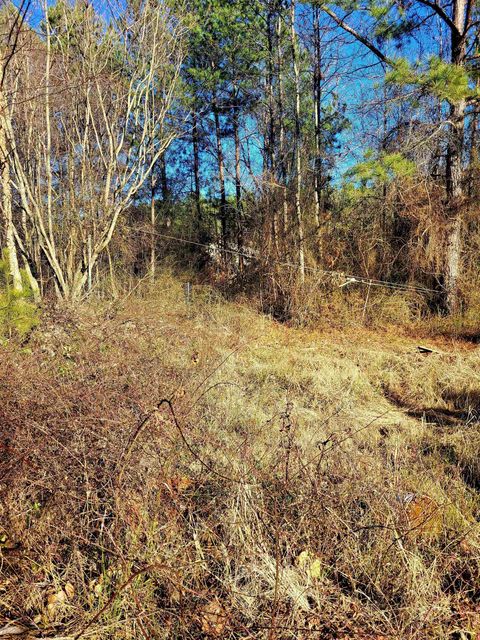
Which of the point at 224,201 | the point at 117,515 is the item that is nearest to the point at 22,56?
the point at 117,515

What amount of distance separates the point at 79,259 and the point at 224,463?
5638 millimetres

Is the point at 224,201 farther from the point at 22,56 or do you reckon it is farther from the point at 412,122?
the point at 22,56

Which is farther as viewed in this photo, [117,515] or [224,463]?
[224,463]

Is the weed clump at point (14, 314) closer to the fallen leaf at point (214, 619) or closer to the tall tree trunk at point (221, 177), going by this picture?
the fallen leaf at point (214, 619)

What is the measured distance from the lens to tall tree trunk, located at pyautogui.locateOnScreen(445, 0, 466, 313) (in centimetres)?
768

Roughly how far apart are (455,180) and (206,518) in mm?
8681

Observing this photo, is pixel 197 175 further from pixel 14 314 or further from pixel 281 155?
pixel 14 314

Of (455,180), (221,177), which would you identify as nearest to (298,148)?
(455,180)

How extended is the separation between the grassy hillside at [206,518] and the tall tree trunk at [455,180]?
5.50 meters

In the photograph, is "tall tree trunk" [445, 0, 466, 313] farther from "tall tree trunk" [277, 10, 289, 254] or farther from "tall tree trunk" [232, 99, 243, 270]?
"tall tree trunk" [232, 99, 243, 270]

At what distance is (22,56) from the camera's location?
5.59m

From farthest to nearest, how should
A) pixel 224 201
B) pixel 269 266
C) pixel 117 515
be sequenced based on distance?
pixel 224 201
pixel 269 266
pixel 117 515

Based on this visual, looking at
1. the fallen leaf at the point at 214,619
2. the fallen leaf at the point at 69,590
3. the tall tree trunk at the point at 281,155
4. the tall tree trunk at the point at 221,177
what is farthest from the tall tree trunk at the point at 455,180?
the fallen leaf at the point at 69,590

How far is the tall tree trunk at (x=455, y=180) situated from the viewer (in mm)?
7680
